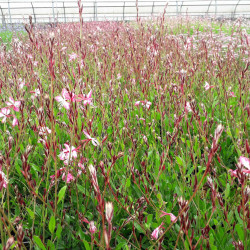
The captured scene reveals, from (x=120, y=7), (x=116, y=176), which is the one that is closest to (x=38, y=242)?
(x=116, y=176)

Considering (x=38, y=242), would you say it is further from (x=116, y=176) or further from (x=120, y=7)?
(x=120, y=7)

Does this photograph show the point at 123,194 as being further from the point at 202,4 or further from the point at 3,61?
the point at 202,4

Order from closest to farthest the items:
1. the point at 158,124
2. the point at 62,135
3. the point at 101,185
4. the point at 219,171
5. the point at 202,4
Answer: the point at 101,185
the point at 219,171
the point at 62,135
the point at 158,124
the point at 202,4

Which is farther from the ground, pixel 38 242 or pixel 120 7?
pixel 120 7

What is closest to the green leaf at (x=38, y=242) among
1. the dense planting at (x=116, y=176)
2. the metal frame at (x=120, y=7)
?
the dense planting at (x=116, y=176)

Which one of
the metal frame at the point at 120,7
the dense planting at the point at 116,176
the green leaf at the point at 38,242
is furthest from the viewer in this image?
the metal frame at the point at 120,7

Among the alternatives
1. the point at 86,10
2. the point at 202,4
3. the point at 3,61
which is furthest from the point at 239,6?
the point at 3,61

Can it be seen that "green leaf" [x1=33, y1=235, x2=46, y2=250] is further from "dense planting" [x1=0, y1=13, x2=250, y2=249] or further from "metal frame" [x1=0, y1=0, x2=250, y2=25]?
"metal frame" [x1=0, y1=0, x2=250, y2=25]

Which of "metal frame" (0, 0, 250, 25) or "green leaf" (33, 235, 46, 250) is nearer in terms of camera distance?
"green leaf" (33, 235, 46, 250)

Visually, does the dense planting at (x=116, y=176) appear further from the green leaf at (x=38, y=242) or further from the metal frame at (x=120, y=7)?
the metal frame at (x=120, y=7)

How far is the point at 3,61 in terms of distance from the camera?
308 cm

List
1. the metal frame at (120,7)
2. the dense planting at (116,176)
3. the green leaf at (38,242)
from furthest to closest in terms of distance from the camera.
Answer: the metal frame at (120,7)
the green leaf at (38,242)
the dense planting at (116,176)

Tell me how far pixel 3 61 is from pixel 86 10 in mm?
26088

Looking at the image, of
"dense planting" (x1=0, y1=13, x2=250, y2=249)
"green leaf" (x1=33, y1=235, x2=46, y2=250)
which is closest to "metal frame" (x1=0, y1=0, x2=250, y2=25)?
"dense planting" (x1=0, y1=13, x2=250, y2=249)
